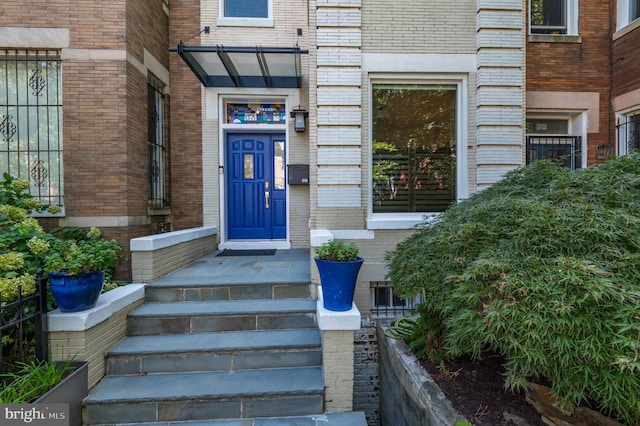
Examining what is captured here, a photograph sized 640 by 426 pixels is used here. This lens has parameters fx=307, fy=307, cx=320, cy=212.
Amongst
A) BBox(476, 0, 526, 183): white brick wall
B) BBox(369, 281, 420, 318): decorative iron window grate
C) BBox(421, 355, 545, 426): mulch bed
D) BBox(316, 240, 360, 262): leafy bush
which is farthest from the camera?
BBox(476, 0, 526, 183): white brick wall

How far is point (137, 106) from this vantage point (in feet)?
16.2

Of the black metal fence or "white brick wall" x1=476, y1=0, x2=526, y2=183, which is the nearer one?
the black metal fence

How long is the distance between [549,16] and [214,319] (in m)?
7.92

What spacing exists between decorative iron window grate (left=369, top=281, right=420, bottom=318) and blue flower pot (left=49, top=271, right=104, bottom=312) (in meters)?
3.24

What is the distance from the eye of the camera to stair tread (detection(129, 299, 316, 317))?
11.3 ft

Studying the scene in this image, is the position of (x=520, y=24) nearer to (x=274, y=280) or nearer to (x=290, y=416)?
(x=274, y=280)

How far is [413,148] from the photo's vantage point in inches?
184

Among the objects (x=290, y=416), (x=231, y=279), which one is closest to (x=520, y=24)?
(x=231, y=279)

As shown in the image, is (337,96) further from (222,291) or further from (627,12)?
(627,12)

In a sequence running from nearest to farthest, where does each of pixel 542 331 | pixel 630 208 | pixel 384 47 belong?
1. pixel 542 331
2. pixel 630 208
3. pixel 384 47

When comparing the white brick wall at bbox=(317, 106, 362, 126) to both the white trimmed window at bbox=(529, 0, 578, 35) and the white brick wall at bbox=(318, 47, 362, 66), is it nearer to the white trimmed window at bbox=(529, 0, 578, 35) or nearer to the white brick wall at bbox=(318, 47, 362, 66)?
the white brick wall at bbox=(318, 47, 362, 66)

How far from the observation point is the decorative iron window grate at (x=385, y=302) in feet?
14.3

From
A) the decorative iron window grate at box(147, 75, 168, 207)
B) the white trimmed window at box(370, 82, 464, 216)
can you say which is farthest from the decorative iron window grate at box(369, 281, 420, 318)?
the decorative iron window grate at box(147, 75, 168, 207)

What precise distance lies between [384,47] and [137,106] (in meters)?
3.97
